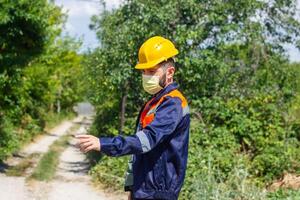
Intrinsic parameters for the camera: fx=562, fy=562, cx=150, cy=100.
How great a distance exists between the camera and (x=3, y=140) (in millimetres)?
15273

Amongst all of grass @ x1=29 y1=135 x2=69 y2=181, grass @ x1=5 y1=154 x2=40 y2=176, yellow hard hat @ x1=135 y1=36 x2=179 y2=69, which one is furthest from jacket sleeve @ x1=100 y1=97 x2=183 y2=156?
grass @ x1=5 y1=154 x2=40 y2=176

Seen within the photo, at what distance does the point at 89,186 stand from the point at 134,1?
4116 millimetres

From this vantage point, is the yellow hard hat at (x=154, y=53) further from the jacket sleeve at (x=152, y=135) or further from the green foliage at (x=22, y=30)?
the green foliage at (x=22, y=30)

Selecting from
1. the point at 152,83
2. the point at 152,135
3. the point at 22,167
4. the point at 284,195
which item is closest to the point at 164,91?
the point at 152,83

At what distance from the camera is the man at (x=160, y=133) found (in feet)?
11.5

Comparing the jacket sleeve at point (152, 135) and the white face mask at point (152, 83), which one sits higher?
the white face mask at point (152, 83)

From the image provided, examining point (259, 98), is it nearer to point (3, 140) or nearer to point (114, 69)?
point (114, 69)

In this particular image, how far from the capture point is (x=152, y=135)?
3.45 m

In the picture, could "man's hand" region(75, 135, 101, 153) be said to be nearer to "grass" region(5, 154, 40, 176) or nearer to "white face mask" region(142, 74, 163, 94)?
"white face mask" region(142, 74, 163, 94)

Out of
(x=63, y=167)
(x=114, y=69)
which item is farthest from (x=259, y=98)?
(x=63, y=167)

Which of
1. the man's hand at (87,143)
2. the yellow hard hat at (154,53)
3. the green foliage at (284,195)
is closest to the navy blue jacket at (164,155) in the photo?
the yellow hard hat at (154,53)

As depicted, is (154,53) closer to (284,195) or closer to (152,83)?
(152,83)

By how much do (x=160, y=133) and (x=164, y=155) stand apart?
0.20 meters

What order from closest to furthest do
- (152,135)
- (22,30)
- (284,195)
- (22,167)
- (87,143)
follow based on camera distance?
(87,143), (152,135), (284,195), (22,30), (22,167)
